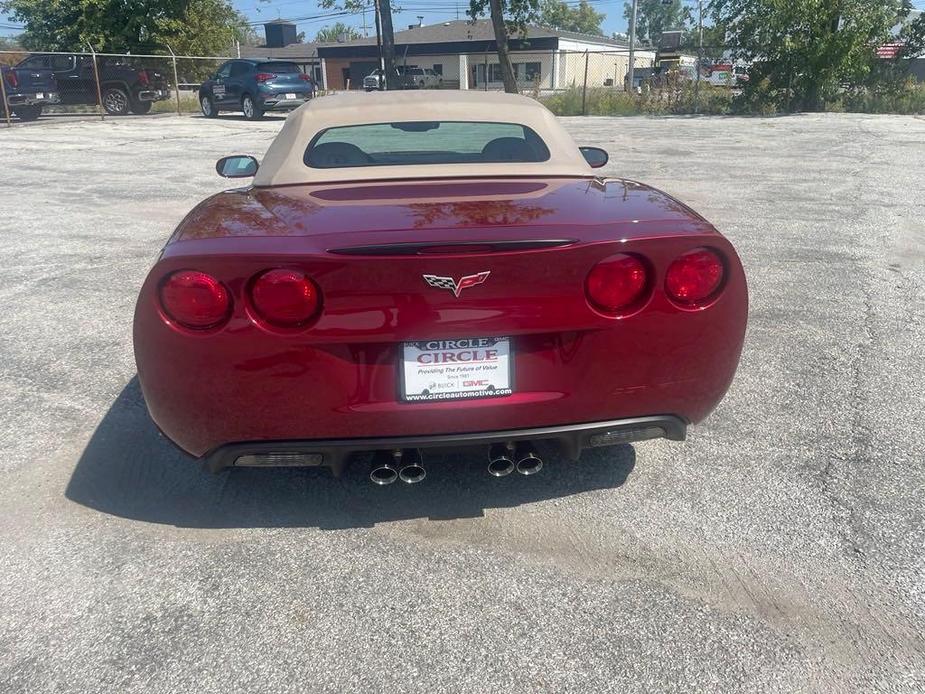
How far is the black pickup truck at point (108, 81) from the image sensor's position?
23391 millimetres

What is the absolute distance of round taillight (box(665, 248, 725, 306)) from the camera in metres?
2.44

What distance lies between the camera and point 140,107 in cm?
2538

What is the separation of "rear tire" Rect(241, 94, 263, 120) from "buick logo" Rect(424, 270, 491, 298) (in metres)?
22.7

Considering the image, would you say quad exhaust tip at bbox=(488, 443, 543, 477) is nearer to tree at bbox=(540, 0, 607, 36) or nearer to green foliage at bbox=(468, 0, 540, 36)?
green foliage at bbox=(468, 0, 540, 36)

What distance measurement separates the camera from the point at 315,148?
367 cm

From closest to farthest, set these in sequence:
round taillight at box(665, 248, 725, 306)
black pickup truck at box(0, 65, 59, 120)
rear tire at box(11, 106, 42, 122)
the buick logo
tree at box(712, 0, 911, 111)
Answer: the buick logo
round taillight at box(665, 248, 725, 306)
black pickup truck at box(0, 65, 59, 120)
rear tire at box(11, 106, 42, 122)
tree at box(712, 0, 911, 111)

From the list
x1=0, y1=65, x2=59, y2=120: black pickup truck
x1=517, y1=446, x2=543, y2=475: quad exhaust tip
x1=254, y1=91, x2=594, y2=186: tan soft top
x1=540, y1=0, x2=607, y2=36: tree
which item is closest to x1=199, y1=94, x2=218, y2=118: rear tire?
x1=0, y1=65, x2=59, y2=120: black pickup truck

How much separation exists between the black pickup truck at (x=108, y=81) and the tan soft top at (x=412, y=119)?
23.0 m

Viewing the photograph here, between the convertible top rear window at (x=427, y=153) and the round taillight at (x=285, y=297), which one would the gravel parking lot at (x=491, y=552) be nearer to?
the round taillight at (x=285, y=297)

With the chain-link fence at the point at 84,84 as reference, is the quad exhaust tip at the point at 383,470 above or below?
below

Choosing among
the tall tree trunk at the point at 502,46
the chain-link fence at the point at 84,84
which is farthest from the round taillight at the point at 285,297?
the tall tree trunk at the point at 502,46

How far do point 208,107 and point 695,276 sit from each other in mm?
25201

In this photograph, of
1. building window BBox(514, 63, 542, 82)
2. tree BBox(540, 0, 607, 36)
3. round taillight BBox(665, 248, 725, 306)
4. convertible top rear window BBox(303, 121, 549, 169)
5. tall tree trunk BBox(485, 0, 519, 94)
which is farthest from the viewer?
tree BBox(540, 0, 607, 36)

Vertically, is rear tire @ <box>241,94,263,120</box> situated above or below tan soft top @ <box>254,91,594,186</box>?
below
